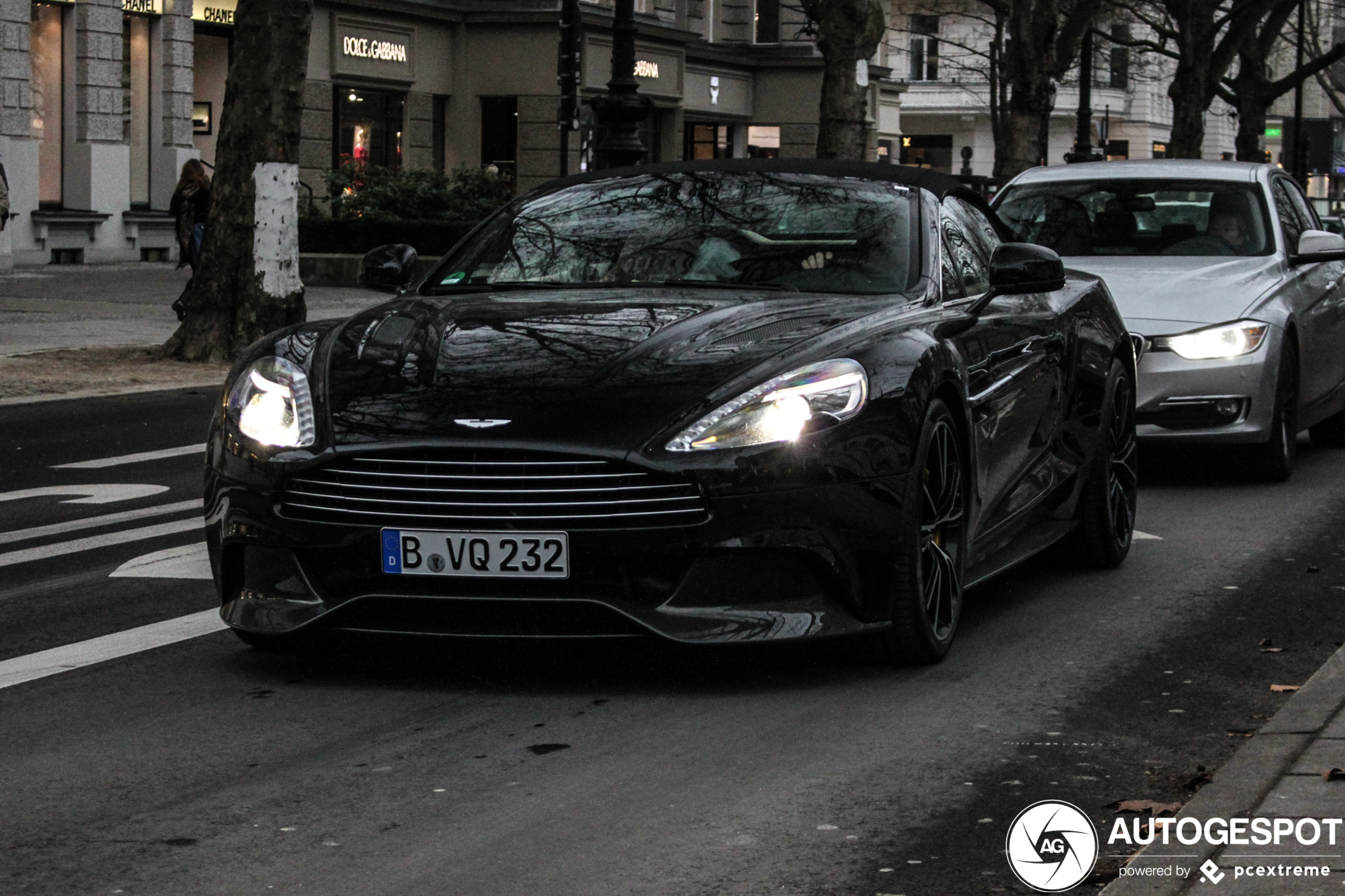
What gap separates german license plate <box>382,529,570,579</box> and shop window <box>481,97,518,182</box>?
1444 inches

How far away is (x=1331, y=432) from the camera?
1311 cm

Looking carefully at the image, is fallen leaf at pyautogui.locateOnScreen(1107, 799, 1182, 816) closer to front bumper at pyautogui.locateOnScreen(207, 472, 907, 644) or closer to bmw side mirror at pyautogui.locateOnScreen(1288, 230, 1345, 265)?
front bumper at pyautogui.locateOnScreen(207, 472, 907, 644)

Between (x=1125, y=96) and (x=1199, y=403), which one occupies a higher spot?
(x=1125, y=96)

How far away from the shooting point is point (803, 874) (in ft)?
13.7

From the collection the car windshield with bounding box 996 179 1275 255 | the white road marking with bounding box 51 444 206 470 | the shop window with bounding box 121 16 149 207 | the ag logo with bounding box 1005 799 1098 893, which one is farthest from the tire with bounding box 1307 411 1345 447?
the shop window with bounding box 121 16 149 207

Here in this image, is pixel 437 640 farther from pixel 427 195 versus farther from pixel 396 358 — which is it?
pixel 427 195

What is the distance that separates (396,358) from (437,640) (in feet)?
3.01

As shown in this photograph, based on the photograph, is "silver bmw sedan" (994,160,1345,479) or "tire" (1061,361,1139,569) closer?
"tire" (1061,361,1139,569)

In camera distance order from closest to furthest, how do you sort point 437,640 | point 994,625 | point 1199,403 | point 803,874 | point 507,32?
point 803,874
point 437,640
point 994,625
point 1199,403
point 507,32

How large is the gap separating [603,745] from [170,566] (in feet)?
10.3

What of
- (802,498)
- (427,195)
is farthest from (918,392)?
(427,195)

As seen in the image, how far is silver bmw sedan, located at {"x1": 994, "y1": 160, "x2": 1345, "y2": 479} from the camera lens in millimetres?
10609

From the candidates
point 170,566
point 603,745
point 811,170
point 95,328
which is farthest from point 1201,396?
point 95,328

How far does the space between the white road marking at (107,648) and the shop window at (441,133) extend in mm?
35445
